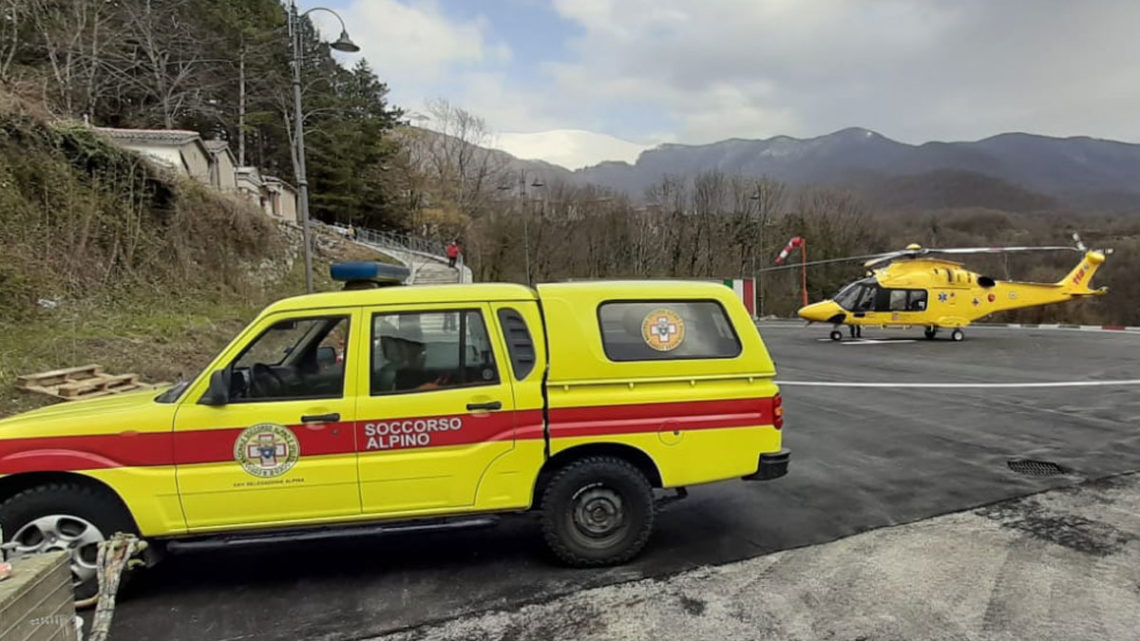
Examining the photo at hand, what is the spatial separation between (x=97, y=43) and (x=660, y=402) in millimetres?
39202

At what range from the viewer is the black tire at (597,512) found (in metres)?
4.09

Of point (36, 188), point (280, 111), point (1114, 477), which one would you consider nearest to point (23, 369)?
point (36, 188)

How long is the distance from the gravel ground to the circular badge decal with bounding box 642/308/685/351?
1.53 meters

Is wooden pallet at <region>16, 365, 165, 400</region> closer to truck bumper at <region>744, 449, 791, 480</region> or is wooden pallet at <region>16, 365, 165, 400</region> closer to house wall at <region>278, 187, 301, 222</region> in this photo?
truck bumper at <region>744, 449, 791, 480</region>

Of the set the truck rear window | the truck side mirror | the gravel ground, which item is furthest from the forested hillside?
the gravel ground

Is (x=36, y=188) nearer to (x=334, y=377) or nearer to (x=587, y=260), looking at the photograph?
(x=334, y=377)

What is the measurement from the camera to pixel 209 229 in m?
17.9

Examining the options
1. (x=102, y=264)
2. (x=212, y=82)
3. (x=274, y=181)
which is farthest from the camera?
(x=274, y=181)

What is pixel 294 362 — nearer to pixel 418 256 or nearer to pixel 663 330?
pixel 663 330

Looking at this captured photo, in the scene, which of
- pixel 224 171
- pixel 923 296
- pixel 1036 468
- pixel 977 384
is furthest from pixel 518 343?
pixel 224 171

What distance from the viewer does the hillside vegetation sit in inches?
412

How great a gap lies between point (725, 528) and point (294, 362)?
135 inches

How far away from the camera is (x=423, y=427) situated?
154 inches

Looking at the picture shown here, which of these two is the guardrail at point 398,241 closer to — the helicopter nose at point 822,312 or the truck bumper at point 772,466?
the helicopter nose at point 822,312
